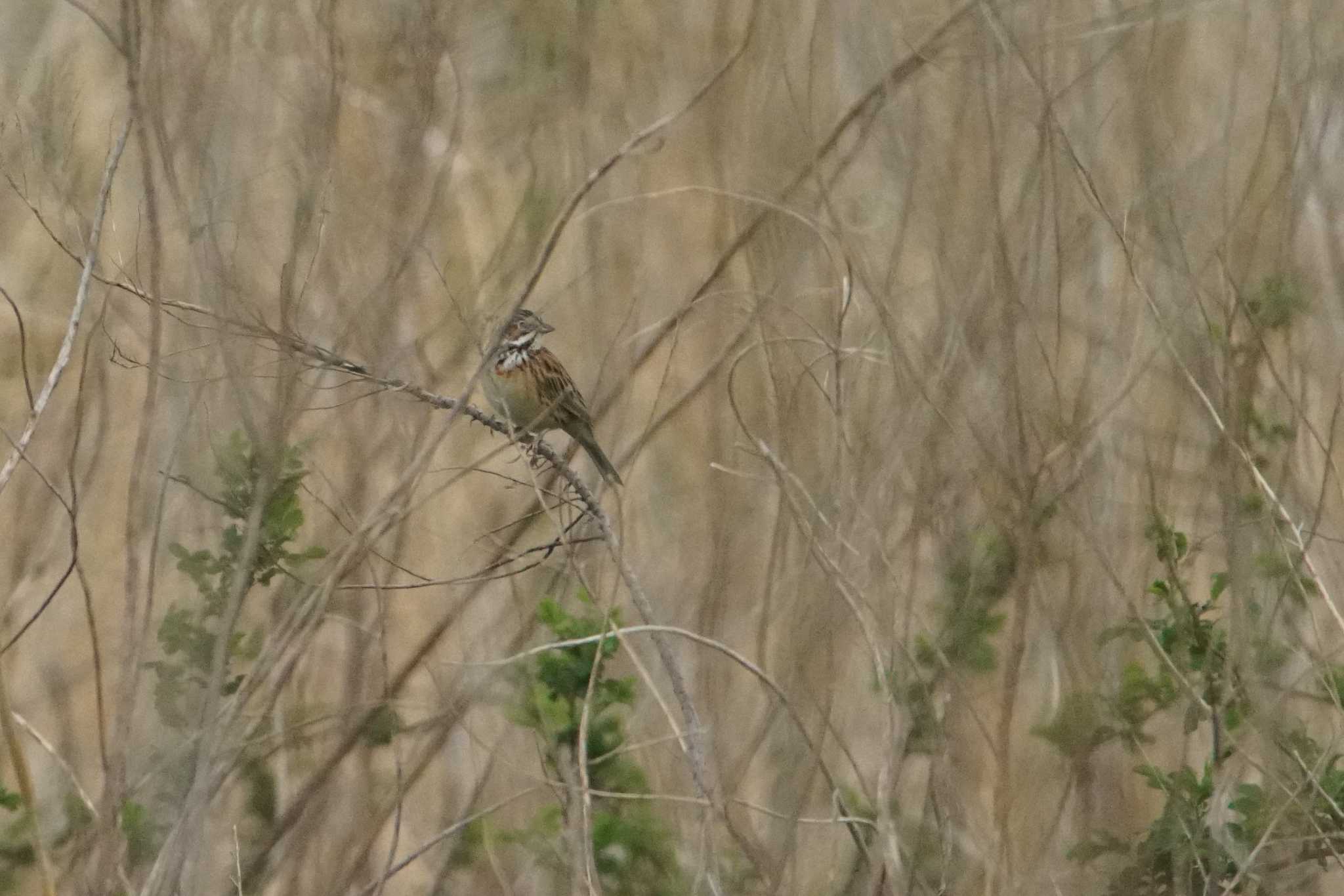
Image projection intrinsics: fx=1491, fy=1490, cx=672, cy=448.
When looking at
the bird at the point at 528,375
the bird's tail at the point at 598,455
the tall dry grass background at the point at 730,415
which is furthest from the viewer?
the bird at the point at 528,375

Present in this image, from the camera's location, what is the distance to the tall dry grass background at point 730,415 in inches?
85.4

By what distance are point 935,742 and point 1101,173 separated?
1276 mm

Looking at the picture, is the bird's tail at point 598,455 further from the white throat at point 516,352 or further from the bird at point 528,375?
the white throat at point 516,352

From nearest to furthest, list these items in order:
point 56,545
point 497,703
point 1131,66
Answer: point 1131,66, point 497,703, point 56,545

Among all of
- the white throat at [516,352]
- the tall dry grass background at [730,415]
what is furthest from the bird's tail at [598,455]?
the white throat at [516,352]

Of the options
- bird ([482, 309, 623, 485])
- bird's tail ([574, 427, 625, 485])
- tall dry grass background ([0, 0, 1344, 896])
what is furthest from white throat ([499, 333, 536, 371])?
bird's tail ([574, 427, 625, 485])

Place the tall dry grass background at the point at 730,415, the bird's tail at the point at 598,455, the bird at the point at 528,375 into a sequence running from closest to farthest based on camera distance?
the tall dry grass background at the point at 730,415
the bird's tail at the point at 598,455
the bird at the point at 528,375

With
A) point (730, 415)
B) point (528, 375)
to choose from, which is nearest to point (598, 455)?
point (730, 415)

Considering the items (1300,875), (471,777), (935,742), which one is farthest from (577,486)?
(471,777)

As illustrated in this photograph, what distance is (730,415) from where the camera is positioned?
342cm

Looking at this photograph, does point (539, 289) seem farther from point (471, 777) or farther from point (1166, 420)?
point (1166, 420)

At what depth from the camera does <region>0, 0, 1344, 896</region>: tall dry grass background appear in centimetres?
217

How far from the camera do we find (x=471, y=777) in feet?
12.1

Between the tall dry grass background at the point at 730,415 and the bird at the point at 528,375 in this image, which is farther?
the bird at the point at 528,375
